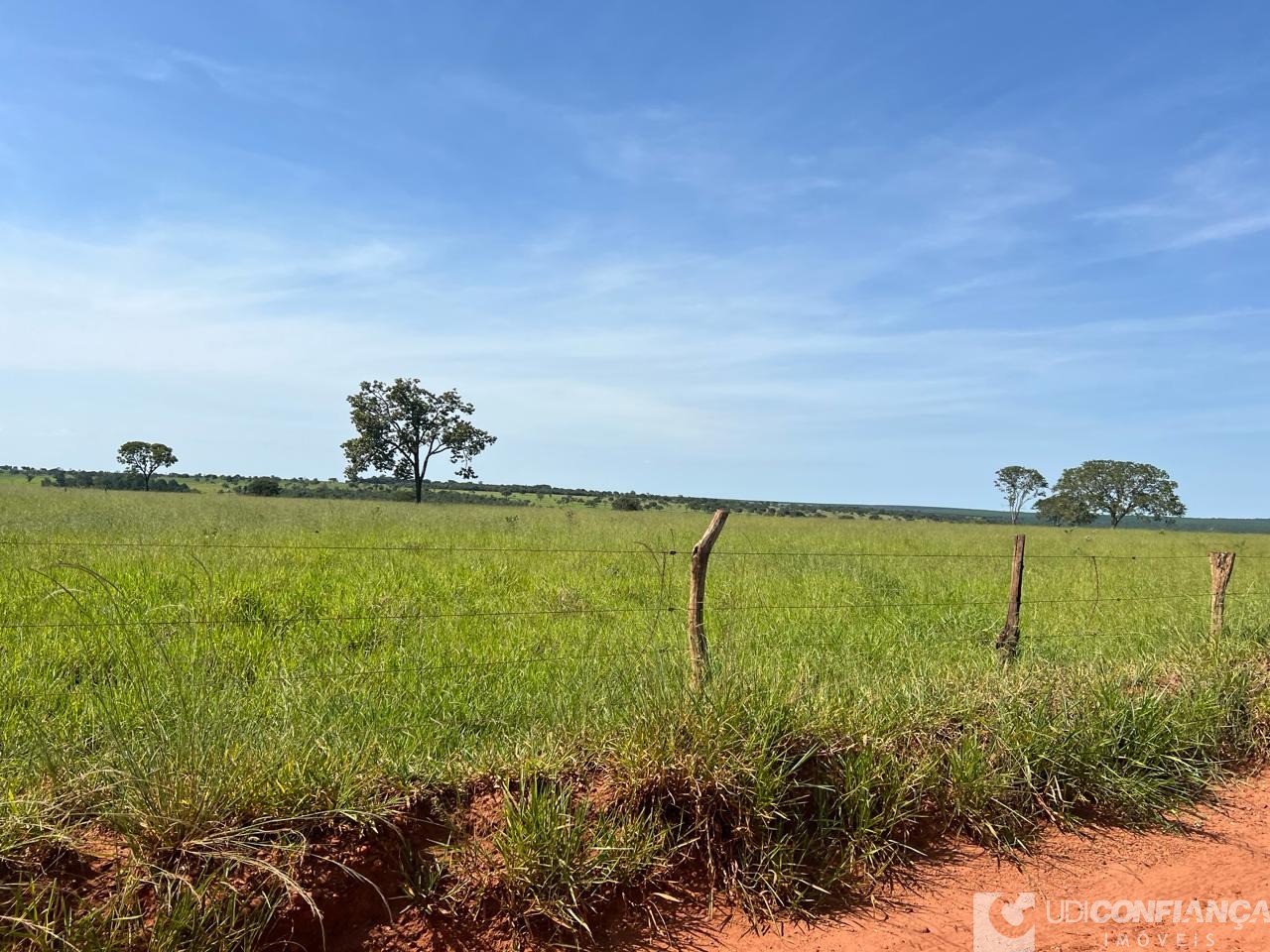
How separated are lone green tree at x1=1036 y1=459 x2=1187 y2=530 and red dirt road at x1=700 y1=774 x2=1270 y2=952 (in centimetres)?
8380

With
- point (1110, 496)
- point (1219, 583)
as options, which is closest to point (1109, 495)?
point (1110, 496)

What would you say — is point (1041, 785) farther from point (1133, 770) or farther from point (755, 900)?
point (755, 900)

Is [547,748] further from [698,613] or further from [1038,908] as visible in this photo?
[1038,908]

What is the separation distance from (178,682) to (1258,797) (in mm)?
6446

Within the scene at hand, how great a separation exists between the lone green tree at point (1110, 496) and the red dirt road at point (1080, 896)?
3299 inches

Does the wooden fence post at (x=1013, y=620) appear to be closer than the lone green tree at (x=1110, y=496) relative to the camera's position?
Yes

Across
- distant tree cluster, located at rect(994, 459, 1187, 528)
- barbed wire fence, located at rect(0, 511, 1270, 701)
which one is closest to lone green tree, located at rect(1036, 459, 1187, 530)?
distant tree cluster, located at rect(994, 459, 1187, 528)

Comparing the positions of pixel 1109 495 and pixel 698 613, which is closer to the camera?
pixel 698 613

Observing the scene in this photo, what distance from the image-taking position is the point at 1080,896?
12.2ft

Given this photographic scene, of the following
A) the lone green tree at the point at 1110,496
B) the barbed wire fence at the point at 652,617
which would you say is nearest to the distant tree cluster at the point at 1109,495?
the lone green tree at the point at 1110,496

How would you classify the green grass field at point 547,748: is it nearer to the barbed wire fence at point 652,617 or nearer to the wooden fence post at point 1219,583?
the barbed wire fence at point 652,617

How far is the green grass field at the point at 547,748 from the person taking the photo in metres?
3.16

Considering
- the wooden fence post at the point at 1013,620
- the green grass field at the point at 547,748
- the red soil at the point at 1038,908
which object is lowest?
the red soil at the point at 1038,908

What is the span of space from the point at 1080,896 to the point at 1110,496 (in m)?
89.3
